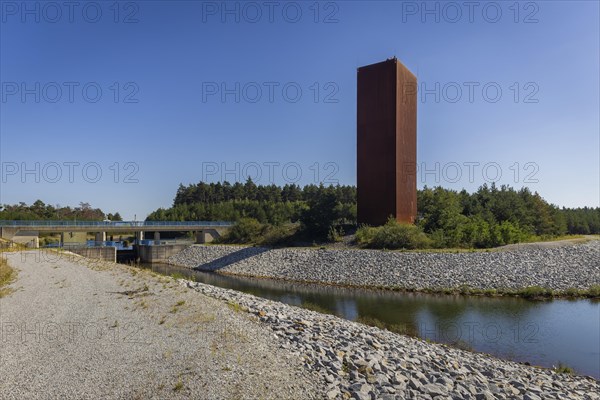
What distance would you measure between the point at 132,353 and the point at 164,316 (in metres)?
2.74

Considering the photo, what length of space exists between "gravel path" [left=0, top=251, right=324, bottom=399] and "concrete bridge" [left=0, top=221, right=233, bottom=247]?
3311 centimetres

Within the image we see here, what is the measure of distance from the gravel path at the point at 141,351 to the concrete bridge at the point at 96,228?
33.1 metres

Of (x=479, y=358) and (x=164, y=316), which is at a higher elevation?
(x=164, y=316)

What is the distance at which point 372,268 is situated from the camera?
26641mm

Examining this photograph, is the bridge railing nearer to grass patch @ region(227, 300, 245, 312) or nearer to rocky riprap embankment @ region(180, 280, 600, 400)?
grass patch @ region(227, 300, 245, 312)

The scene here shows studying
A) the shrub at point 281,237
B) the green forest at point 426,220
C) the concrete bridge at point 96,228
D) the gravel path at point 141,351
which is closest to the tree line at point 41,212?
the green forest at point 426,220

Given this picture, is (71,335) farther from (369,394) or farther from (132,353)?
(369,394)

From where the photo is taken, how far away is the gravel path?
6133 mm

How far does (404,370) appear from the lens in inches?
309

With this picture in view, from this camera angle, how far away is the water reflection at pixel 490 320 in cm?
1171

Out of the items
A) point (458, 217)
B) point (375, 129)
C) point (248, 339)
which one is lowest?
point (248, 339)

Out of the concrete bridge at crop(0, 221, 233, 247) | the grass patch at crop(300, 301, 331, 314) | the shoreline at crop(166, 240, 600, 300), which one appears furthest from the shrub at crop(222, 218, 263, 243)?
the grass patch at crop(300, 301, 331, 314)

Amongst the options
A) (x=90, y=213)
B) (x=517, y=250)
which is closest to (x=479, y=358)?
(x=517, y=250)

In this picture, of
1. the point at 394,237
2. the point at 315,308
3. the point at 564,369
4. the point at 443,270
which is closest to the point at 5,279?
the point at 315,308
